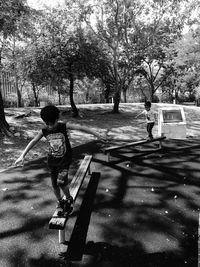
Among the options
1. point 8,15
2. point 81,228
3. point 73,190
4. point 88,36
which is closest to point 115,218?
point 81,228

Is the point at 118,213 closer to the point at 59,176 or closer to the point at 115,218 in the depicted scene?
the point at 115,218

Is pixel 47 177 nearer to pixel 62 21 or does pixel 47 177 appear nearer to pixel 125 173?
pixel 125 173

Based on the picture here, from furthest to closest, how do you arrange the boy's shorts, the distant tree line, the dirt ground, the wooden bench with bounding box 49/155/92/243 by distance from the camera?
the distant tree line < the dirt ground < the boy's shorts < the wooden bench with bounding box 49/155/92/243

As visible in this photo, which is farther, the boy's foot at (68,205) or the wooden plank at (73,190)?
the boy's foot at (68,205)

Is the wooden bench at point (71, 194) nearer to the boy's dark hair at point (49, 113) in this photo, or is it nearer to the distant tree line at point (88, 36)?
the boy's dark hair at point (49, 113)

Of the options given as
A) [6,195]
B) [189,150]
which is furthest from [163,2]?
[6,195]

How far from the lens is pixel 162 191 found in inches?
229

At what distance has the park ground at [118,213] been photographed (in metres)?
3.55

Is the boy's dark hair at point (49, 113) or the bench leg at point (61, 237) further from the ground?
the boy's dark hair at point (49, 113)

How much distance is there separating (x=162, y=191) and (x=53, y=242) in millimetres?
2960

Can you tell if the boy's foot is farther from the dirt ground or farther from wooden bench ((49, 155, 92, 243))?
the dirt ground

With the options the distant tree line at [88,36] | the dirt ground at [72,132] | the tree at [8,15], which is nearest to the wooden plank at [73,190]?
the dirt ground at [72,132]

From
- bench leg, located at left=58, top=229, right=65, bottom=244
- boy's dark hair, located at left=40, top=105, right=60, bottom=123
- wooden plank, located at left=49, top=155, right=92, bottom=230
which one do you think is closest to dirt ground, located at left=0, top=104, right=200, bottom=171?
wooden plank, located at left=49, top=155, right=92, bottom=230

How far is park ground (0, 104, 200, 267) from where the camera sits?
3547 mm
